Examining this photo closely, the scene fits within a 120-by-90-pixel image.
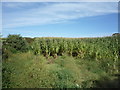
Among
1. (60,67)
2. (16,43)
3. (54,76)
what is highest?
(16,43)

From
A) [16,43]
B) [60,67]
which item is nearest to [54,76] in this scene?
[60,67]

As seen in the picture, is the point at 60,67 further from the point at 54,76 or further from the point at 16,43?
the point at 16,43

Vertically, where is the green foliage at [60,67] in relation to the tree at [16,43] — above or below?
below

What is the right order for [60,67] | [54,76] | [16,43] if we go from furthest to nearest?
1. [16,43]
2. [60,67]
3. [54,76]

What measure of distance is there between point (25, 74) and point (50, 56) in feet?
11.8

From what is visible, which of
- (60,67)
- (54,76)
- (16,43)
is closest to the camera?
(54,76)

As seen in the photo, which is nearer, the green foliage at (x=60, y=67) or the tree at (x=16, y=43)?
the green foliage at (x=60, y=67)

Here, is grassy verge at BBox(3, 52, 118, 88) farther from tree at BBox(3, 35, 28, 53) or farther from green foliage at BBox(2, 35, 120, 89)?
tree at BBox(3, 35, 28, 53)

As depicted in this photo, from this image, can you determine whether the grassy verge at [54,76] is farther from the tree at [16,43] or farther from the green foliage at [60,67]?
the tree at [16,43]

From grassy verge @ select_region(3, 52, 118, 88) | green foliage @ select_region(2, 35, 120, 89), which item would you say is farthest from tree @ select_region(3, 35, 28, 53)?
grassy verge @ select_region(3, 52, 118, 88)

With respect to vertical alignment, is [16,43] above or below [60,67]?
above

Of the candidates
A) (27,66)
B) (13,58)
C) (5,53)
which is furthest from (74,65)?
(5,53)

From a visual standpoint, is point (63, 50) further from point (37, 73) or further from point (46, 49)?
point (37, 73)

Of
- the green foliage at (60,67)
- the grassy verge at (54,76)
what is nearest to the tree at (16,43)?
the green foliage at (60,67)
